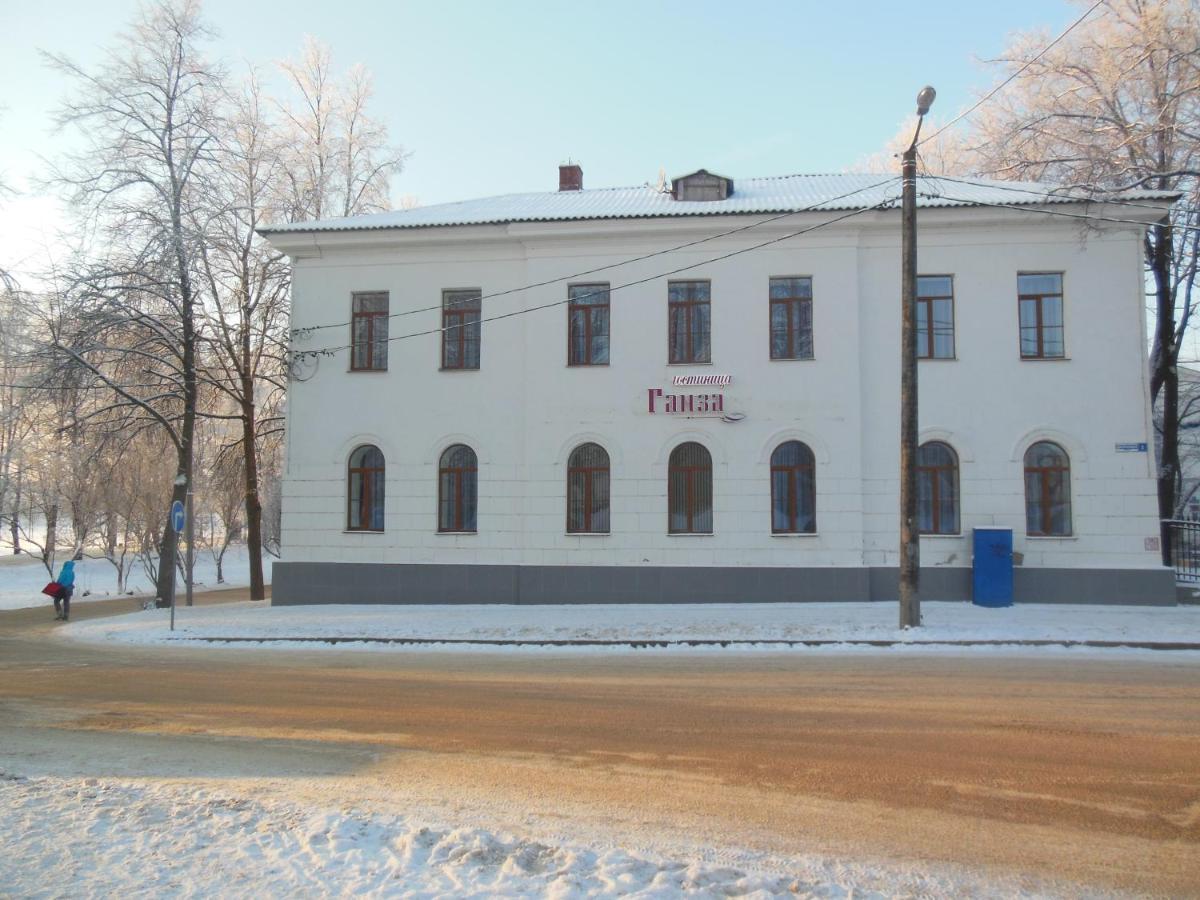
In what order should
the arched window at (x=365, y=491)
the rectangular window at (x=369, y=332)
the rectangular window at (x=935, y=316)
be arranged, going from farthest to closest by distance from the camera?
the rectangular window at (x=369, y=332), the arched window at (x=365, y=491), the rectangular window at (x=935, y=316)

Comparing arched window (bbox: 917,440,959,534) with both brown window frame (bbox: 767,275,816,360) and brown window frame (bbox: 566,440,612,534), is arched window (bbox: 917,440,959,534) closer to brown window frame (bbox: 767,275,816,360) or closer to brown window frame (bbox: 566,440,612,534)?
brown window frame (bbox: 767,275,816,360)

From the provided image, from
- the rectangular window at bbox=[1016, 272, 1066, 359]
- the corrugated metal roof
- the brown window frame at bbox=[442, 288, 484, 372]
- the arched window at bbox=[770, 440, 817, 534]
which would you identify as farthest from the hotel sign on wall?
the rectangular window at bbox=[1016, 272, 1066, 359]

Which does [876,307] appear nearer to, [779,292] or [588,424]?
[779,292]

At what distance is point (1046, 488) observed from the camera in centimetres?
1727

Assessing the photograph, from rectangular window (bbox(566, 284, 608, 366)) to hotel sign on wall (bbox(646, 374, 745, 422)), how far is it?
1.59 metres

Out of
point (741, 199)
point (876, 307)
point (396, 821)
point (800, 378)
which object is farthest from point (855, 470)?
point (396, 821)

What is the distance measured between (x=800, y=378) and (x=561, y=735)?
38.7 ft

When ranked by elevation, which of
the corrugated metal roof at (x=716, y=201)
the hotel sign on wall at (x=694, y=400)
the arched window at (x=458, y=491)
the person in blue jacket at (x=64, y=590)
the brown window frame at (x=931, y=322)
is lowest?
the person in blue jacket at (x=64, y=590)

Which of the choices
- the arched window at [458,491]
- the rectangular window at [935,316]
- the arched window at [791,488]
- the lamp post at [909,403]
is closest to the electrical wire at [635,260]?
the rectangular window at [935,316]

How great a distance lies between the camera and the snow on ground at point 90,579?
1243 inches

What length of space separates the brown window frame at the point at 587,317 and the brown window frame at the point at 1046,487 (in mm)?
8943

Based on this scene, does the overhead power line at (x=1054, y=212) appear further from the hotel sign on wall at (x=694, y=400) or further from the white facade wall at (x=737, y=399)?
the hotel sign on wall at (x=694, y=400)

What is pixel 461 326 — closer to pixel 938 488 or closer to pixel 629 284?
pixel 629 284

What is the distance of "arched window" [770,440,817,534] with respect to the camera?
17766 millimetres
